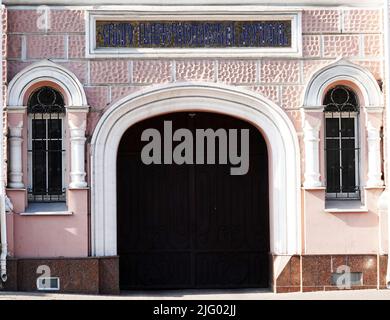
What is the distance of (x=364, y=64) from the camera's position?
60.6ft

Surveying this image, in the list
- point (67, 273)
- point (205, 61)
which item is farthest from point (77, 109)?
point (67, 273)

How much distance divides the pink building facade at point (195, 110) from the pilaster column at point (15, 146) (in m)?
0.02

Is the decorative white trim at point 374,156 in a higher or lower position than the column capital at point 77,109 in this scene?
lower

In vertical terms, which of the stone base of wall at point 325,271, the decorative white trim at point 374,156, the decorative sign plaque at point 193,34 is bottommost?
the stone base of wall at point 325,271

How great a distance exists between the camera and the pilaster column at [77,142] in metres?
18.2

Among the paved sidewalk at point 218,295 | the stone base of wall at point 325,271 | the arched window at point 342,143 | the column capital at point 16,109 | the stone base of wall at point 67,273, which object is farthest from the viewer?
the arched window at point 342,143

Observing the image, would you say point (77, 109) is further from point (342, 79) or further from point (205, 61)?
point (342, 79)

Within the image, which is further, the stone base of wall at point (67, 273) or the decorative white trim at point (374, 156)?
the decorative white trim at point (374, 156)

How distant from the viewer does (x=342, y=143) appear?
1870cm

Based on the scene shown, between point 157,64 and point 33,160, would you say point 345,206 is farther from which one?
point 33,160

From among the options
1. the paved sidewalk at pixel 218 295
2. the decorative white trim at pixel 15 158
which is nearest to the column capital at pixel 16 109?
the decorative white trim at pixel 15 158

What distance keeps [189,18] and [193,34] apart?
0.26 meters

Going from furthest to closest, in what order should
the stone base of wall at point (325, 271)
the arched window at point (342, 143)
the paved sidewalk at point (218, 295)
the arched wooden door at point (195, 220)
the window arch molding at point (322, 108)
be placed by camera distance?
the arched wooden door at point (195, 220) → the arched window at point (342, 143) → the window arch molding at point (322, 108) → the stone base of wall at point (325, 271) → the paved sidewalk at point (218, 295)

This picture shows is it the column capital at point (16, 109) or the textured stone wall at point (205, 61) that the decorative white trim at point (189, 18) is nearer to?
the textured stone wall at point (205, 61)
